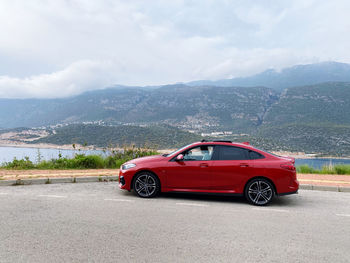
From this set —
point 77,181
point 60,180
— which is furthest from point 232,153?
point 60,180

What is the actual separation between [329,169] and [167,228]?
1187 cm

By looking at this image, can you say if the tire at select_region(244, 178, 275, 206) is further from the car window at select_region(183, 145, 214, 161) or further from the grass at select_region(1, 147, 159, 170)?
the grass at select_region(1, 147, 159, 170)

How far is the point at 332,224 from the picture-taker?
582 cm

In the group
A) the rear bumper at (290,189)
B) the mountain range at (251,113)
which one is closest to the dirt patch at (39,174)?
the rear bumper at (290,189)

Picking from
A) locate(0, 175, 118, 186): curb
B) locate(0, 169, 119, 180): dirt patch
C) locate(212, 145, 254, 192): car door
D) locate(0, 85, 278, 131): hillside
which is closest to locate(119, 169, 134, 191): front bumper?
locate(212, 145, 254, 192): car door

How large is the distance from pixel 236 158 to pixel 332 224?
2588 millimetres

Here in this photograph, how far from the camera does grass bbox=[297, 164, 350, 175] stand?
1395cm

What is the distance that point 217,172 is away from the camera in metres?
7.34

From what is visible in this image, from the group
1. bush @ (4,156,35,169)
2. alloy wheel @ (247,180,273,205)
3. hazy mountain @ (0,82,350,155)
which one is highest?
hazy mountain @ (0,82,350,155)

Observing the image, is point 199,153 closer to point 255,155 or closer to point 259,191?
point 255,155

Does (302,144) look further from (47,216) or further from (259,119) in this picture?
(47,216)

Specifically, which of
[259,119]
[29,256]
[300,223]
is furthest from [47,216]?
[259,119]

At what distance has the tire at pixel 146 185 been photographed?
25.0 feet

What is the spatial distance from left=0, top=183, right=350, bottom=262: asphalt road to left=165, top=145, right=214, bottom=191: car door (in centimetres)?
42
